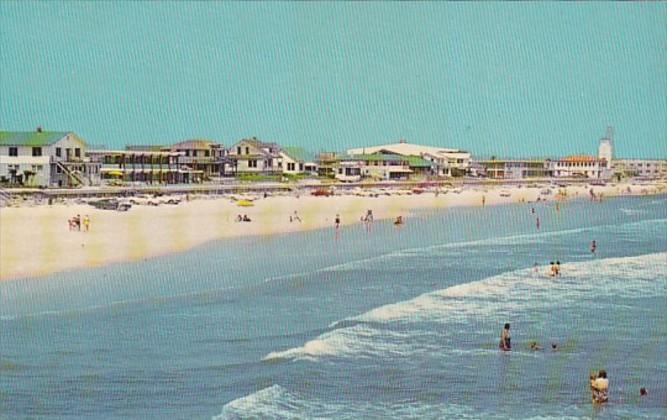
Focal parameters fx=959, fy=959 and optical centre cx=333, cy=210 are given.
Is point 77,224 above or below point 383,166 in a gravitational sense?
below

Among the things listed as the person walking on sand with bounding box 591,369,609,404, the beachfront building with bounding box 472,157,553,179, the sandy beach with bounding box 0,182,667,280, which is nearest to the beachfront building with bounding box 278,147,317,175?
the sandy beach with bounding box 0,182,667,280

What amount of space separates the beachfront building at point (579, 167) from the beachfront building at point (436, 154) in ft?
33.7

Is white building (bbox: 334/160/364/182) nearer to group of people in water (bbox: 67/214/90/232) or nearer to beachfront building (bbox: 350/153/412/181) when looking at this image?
beachfront building (bbox: 350/153/412/181)

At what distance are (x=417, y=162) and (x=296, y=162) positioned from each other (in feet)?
36.8

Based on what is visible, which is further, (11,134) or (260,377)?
(11,134)

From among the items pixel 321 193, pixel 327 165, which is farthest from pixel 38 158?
pixel 327 165

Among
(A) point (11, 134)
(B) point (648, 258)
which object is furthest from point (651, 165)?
(B) point (648, 258)

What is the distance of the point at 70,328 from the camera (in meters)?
8.55

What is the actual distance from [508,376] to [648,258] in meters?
10.5

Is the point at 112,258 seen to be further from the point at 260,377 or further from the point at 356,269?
the point at 260,377

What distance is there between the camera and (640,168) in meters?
80.4

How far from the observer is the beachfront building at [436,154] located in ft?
196

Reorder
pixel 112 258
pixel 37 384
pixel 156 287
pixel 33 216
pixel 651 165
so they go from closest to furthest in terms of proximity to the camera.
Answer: pixel 37 384
pixel 156 287
pixel 112 258
pixel 33 216
pixel 651 165

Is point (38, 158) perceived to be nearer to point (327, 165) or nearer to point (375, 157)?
point (327, 165)
